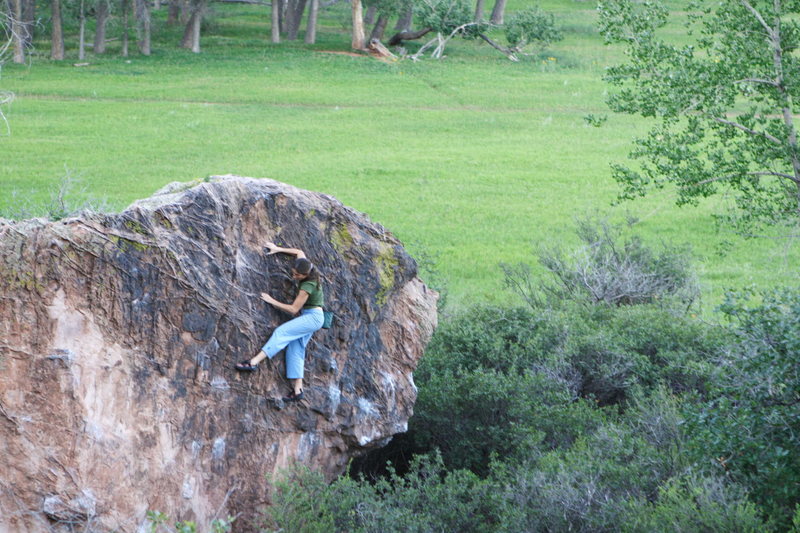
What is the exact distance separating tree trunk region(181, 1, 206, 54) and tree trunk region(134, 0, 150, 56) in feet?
7.42

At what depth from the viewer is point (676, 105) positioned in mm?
11664

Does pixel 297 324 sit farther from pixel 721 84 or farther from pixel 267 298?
pixel 721 84

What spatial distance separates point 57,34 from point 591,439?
39959mm

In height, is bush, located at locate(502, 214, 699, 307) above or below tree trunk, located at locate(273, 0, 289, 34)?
below

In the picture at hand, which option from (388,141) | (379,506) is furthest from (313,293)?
(388,141)

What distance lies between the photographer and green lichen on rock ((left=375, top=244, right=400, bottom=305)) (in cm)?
876

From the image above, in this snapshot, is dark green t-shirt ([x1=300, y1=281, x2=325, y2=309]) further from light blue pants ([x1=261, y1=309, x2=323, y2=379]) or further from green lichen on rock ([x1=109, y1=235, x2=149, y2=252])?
green lichen on rock ([x1=109, y1=235, x2=149, y2=252])

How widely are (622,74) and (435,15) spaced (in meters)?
34.1

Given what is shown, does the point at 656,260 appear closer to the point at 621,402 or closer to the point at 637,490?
the point at 621,402

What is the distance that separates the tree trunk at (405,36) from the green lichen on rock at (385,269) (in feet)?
131

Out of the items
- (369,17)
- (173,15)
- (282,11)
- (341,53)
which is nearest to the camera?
(341,53)

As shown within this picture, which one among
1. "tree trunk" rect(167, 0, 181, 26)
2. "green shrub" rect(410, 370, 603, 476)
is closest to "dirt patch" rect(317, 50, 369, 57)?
"tree trunk" rect(167, 0, 181, 26)

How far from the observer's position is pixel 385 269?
28.9 feet

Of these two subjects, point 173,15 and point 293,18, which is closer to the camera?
point 293,18
